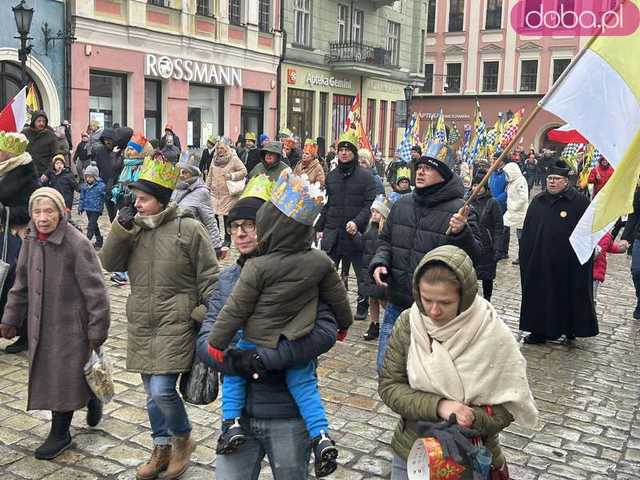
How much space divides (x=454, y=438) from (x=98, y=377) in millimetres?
2483

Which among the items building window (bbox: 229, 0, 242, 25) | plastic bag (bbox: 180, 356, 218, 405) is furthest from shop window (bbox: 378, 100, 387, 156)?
plastic bag (bbox: 180, 356, 218, 405)

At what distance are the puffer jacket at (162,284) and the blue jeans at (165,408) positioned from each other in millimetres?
81

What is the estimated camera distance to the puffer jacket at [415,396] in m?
2.67

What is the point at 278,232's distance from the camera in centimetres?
305

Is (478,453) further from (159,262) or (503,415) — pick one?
(159,262)

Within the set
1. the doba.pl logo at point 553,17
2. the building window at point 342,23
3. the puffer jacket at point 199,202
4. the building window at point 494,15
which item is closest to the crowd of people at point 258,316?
the puffer jacket at point 199,202

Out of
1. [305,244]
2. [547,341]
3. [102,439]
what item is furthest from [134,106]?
[305,244]

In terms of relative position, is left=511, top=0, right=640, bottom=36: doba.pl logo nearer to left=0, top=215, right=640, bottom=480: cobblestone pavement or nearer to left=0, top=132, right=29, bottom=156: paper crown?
left=0, top=215, right=640, bottom=480: cobblestone pavement

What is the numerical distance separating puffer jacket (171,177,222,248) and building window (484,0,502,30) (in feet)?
141

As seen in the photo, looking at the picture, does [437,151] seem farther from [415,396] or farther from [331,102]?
[331,102]

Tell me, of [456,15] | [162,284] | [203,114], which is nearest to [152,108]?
[203,114]

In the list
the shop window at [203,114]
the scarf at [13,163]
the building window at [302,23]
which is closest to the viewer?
the scarf at [13,163]

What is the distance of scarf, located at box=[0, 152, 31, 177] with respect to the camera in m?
6.31

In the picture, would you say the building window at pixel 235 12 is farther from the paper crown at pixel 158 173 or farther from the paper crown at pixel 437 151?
the paper crown at pixel 158 173
